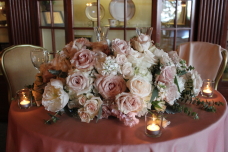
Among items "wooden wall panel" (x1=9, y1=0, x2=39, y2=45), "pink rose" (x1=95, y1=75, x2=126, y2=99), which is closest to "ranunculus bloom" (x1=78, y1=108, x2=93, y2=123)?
"pink rose" (x1=95, y1=75, x2=126, y2=99)

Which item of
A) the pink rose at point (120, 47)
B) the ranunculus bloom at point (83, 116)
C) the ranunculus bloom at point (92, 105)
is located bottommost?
the ranunculus bloom at point (83, 116)

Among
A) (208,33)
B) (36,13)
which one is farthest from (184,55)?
(36,13)

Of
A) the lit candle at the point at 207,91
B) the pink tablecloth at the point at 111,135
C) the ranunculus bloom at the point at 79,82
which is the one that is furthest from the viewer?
the lit candle at the point at 207,91

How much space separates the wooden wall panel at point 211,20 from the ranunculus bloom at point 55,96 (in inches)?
71.0

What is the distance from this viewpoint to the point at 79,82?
2.81ft

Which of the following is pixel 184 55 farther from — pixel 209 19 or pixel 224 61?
pixel 209 19

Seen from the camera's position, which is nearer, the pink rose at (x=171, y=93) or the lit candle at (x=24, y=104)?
the pink rose at (x=171, y=93)

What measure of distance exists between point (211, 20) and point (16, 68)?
189 cm

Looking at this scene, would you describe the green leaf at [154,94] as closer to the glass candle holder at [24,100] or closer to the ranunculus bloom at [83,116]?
the ranunculus bloom at [83,116]

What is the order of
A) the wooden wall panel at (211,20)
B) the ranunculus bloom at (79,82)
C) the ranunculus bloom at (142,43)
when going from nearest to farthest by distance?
the ranunculus bloom at (79,82) → the ranunculus bloom at (142,43) → the wooden wall panel at (211,20)

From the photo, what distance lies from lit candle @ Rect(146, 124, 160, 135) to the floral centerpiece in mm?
77

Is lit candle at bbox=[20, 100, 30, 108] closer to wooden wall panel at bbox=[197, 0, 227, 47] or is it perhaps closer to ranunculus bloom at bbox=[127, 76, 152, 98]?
ranunculus bloom at bbox=[127, 76, 152, 98]

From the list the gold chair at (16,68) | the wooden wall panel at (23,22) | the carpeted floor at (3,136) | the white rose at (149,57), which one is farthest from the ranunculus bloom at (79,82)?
the wooden wall panel at (23,22)

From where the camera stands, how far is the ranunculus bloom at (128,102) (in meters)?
0.84
